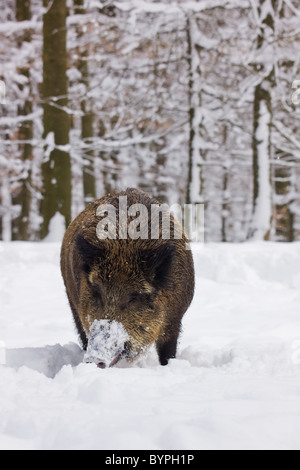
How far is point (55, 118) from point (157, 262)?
23.9 feet

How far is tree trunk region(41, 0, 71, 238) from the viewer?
33.8ft

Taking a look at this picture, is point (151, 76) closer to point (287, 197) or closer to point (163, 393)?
point (287, 197)

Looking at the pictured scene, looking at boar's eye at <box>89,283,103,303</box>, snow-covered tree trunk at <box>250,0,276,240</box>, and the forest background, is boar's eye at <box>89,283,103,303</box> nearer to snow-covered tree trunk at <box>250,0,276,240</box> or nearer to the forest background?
the forest background

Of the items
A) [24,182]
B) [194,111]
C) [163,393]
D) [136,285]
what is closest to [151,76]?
[194,111]

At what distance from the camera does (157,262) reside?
401 centimetres

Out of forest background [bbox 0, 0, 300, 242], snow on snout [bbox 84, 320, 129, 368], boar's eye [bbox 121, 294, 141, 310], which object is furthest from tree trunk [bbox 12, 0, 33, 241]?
snow on snout [bbox 84, 320, 129, 368]

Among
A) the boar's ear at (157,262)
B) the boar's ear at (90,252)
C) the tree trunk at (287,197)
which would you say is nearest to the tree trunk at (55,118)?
the boar's ear at (90,252)

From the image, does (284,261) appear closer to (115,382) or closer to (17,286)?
(17,286)

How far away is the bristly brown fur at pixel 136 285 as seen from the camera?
3.87 meters

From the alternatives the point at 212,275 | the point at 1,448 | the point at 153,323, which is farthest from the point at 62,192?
the point at 1,448

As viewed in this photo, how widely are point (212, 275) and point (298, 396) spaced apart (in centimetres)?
584

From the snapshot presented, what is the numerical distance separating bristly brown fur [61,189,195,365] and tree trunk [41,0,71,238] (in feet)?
20.0

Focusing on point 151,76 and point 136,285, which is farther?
point 151,76
